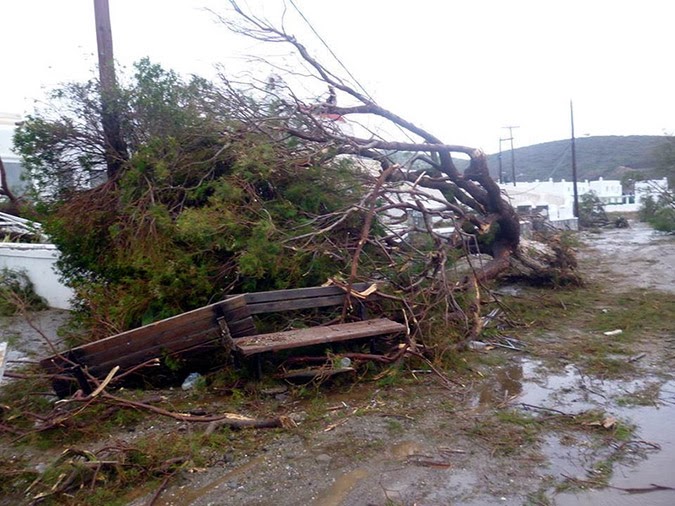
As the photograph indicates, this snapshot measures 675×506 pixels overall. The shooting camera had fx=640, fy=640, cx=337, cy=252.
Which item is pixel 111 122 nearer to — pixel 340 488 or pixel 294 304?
pixel 294 304

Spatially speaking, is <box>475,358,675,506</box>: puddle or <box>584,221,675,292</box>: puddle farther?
<box>584,221,675,292</box>: puddle

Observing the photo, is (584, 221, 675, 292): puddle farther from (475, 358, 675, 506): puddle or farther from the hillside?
the hillside

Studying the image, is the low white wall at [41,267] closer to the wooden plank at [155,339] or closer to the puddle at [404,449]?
the wooden plank at [155,339]

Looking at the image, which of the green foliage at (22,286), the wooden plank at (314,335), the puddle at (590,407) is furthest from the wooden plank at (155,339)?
the green foliage at (22,286)

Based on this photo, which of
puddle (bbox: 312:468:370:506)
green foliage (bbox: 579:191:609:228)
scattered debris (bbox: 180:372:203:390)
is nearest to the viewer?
puddle (bbox: 312:468:370:506)

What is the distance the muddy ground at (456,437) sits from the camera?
12.8 feet

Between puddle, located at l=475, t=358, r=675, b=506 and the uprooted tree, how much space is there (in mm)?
1225

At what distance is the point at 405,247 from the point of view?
8156 mm

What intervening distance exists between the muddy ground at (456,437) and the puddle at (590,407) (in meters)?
0.01

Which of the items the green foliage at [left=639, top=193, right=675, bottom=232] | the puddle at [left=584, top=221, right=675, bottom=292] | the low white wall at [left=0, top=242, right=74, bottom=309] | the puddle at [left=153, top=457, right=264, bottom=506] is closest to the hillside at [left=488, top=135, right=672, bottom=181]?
the green foliage at [left=639, top=193, right=675, bottom=232]

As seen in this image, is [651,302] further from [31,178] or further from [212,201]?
[31,178]

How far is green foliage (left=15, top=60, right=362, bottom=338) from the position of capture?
21.6ft

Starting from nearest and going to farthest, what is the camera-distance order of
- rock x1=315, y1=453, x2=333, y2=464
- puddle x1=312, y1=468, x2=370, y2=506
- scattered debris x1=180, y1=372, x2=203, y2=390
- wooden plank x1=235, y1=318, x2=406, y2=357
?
puddle x1=312, y1=468, x2=370, y2=506
rock x1=315, y1=453, x2=333, y2=464
wooden plank x1=235, y1=318, x2=406, y2=357
scattered debris x1=180, y1=372, x2=203, y2=390

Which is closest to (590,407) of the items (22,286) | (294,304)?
(294,304)
